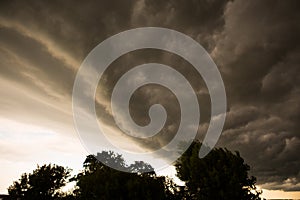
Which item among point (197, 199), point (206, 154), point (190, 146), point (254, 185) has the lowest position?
point (197, 199)

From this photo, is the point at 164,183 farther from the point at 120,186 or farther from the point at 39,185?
the point at 39,185

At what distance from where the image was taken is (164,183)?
160 ft

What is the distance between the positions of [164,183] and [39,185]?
874 inches

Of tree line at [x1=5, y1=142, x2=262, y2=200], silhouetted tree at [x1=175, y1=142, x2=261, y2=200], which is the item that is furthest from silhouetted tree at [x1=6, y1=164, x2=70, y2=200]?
silhouetted tree at [x1=175, y1=142, x2=261, y2=200]

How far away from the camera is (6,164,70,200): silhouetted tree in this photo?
46.0 meters

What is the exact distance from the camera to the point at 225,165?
133 ft

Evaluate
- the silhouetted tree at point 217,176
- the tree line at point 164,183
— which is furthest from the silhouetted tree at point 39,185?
the silhouetted tree at point 217,176

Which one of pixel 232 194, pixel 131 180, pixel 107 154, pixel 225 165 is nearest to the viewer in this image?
pixel 232 194

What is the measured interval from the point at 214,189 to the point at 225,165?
13.3ft

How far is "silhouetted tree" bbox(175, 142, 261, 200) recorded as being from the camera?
38562mm

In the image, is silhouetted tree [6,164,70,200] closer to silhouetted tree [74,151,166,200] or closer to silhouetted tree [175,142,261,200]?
silhouetted tree [74,151,166,200]

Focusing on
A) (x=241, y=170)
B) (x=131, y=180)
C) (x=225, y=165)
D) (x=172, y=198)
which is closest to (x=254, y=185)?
(x=241, y=170)

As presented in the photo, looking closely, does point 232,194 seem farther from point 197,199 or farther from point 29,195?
point 29,195

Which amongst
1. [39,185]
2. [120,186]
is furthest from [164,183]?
[39,185]
